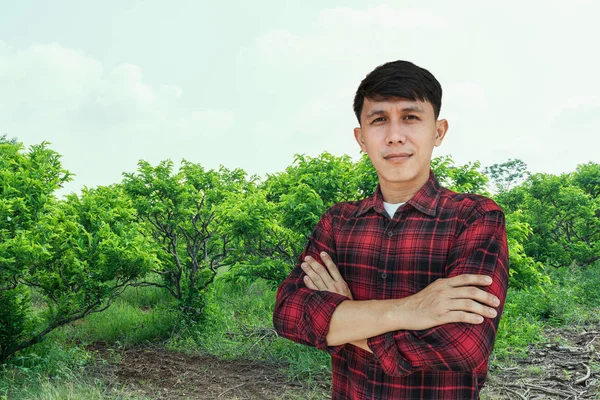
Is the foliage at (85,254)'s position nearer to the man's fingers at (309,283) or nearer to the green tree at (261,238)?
the green tree at (261,238)

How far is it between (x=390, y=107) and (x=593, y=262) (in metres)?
15.1

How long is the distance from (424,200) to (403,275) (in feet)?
1.06

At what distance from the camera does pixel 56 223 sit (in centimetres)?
635

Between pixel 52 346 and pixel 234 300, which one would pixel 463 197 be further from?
pixel 234 300

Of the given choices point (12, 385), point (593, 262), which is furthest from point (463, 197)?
point (593, 262)

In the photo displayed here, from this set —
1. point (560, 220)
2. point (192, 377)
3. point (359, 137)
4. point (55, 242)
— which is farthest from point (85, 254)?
point (560, 220)

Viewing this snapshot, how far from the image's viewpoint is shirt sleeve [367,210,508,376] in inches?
71.7

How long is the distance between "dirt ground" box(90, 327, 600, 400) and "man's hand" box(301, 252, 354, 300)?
13.1 ft

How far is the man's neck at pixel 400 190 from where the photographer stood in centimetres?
220

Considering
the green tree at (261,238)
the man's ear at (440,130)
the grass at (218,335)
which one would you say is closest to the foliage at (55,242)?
the grass at (218,335)

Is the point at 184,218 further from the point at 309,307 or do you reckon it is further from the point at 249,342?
the point at 309,307

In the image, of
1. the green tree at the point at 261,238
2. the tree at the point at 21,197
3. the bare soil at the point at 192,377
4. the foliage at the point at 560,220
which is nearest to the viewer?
the tree at the point at 21,197

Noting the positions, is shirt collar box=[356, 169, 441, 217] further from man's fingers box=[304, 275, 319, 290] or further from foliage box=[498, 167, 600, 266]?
foliage box=[498, 167, 600, 266]

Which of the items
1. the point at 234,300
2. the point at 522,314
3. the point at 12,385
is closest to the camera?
the point at 12,385
